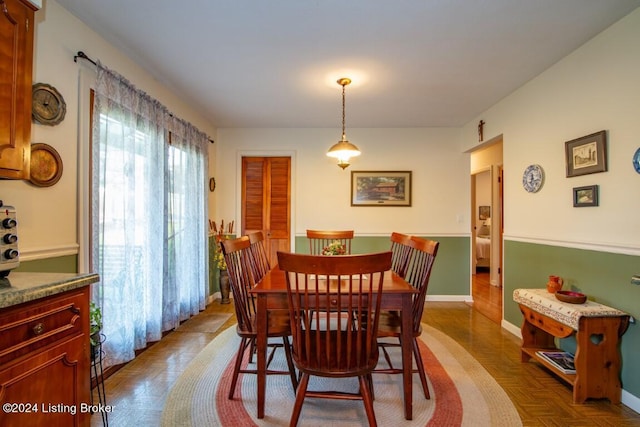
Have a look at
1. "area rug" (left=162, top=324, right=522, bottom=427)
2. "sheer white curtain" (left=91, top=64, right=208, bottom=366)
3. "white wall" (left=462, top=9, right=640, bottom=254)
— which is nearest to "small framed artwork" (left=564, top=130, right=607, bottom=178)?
"white wall" (left=462, top=9, right=640, bottom=254)

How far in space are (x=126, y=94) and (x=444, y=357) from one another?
3444 mm

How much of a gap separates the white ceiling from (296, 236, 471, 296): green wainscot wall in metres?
1.96

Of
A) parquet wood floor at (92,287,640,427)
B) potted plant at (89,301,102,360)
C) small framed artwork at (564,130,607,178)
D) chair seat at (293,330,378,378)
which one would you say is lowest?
parquet wood floor at (92,287,640,427)

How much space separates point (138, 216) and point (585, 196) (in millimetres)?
3611

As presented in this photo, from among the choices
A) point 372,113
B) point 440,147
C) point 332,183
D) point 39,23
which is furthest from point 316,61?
point 440,147

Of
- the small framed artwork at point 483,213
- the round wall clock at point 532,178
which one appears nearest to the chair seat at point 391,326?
the round wall clock at point 532,178

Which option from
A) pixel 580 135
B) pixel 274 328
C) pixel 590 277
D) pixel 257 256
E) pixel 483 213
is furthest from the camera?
pixel 483 213

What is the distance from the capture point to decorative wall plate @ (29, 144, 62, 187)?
170cm

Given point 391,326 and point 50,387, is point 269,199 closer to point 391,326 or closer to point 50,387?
point 391,326

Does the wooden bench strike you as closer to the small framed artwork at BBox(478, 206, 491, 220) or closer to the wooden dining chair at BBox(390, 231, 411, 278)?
the wooden dining chair at BBox(390, 231, 411, 278)

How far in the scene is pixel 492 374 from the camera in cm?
229

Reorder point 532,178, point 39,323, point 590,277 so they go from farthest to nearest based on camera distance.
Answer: point 532,178 < point 590,277 < point 39,323

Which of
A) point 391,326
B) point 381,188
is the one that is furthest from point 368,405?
point 381,188

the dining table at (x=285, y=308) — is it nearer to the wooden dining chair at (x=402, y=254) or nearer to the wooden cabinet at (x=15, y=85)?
the wooden dining chair at (x=402, y=254)
